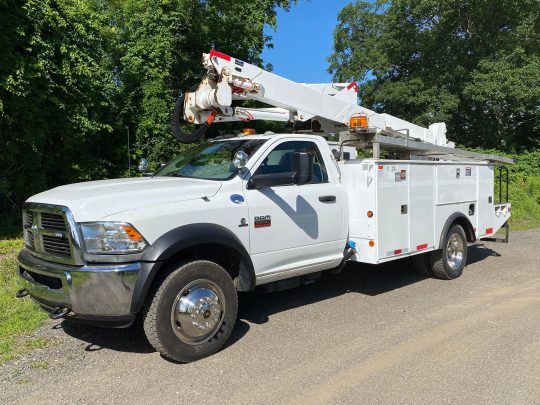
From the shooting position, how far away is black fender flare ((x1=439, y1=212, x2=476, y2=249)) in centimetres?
698

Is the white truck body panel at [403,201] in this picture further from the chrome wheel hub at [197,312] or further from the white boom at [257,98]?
the chrome wheel hub at [197,312]

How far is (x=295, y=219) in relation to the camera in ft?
16.9

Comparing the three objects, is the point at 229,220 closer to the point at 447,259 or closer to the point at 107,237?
the point at 107,237

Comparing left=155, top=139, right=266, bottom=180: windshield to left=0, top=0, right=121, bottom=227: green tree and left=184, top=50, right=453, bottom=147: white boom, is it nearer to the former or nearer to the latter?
left=184, top=50, right=453, bottom=147: white boom

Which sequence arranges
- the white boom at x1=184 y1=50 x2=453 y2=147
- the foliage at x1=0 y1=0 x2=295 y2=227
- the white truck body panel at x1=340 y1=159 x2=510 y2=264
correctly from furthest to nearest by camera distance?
the foliage at x1=0 y1=0 x2=295 y2=227
the white truck body panel at x1=340 y1=159 x2=510 y2=264
the white boom at x1=184 y1=50 x2=453 y2=147

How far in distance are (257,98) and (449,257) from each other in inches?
158

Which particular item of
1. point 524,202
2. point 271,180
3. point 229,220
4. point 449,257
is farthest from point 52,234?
point 524,202

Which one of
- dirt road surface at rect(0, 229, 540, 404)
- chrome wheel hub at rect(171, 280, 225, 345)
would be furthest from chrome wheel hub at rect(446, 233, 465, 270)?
chrome wheel hub at rect(171, 280, 225, 345)

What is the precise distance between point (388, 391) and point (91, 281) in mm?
2520

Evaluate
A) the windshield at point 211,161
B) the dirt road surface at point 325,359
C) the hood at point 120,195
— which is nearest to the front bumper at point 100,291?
the hood at point 120,195

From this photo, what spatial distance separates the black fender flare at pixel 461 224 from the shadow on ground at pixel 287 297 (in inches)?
33.7

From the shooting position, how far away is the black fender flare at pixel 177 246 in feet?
12.7

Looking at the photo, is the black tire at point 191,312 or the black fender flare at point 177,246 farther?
the black tire at point 191,312

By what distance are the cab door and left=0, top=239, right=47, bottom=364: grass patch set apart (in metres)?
2.36
